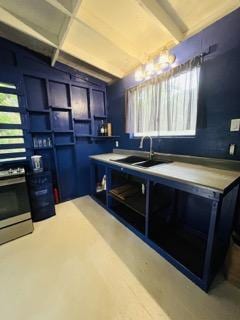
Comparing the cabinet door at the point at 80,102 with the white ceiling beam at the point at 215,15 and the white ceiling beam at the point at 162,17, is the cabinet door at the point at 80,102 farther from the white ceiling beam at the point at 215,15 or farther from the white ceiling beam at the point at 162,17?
the white ceiling beam at the point at 215,15

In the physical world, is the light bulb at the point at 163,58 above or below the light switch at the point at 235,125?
above

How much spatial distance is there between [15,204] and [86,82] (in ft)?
7.96

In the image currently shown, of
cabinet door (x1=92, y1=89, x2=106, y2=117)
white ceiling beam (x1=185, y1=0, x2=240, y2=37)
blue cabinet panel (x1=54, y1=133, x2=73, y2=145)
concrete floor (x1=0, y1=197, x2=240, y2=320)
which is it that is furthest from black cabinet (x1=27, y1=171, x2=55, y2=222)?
white ceiling beam (x1=185, y1=0, x2=240, y2=37)

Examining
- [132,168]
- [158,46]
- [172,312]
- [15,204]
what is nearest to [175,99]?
[158,46]

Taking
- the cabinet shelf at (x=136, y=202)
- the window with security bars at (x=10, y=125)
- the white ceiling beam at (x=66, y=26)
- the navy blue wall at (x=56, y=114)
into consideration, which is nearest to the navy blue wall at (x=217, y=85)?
the cabinet shelf at (x=136, y=202)

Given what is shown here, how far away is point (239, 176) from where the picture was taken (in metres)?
1.29

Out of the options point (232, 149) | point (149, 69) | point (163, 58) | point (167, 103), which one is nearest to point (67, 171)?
point (167, 103)

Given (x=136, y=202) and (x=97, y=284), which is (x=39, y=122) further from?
(x=97, y=284)

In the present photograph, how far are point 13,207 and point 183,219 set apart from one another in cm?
226

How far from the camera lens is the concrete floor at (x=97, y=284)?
42.5 inches

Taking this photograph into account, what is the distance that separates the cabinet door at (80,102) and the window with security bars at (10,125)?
Result: 3.02ft

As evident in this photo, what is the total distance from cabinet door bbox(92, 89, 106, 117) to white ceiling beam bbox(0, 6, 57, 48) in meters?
1.14

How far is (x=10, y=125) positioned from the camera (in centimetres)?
215

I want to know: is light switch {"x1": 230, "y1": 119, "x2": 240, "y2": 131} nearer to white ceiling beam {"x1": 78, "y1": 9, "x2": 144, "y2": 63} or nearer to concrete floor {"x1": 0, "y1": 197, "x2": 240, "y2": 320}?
concrete floor {"x1": 0, "y1": 197, "x2": 240, "y2": 320}
